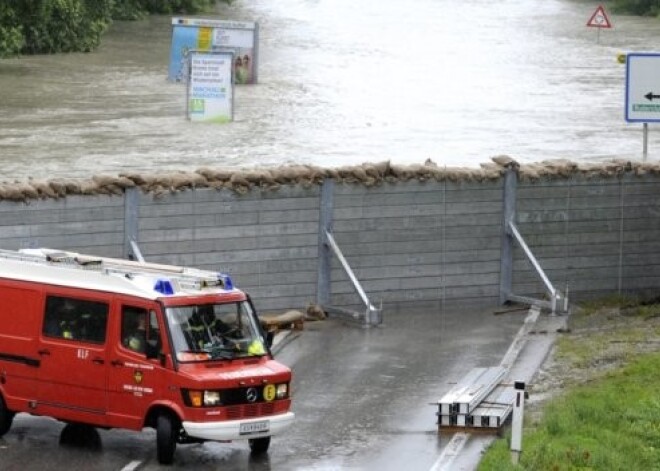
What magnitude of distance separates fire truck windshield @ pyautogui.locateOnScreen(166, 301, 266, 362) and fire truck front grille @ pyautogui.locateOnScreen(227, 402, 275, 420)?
0.56 m

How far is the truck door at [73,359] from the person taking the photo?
16172 millimetres

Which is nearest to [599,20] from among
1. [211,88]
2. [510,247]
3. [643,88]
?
[211,88]

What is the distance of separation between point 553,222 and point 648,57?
3.67 m

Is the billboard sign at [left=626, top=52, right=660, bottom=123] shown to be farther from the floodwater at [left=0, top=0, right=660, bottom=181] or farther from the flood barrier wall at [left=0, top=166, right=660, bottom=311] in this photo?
the floodwater at [left=0, top=0, right=660, bottom=181]

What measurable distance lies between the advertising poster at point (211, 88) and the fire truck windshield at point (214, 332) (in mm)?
23536

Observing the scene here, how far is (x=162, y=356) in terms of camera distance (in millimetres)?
15805

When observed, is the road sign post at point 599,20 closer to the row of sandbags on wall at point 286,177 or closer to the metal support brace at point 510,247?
the row of sandbags on wall at point 286,177

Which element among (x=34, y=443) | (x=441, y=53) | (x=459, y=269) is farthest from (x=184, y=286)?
(x=441, y=53)

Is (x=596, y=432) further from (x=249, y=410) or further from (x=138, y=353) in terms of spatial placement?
(x=138, y=353)

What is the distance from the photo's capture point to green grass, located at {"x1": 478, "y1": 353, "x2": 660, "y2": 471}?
15250mm

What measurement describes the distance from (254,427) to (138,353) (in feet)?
4.24

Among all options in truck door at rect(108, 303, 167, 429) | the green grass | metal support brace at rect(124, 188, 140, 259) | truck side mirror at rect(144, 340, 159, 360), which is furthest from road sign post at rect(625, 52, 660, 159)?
truck side mirror at rect(144, 340, 159, 360)

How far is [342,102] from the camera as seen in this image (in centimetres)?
4878

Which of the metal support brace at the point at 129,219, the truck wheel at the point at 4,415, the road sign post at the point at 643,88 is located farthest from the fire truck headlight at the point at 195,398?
the road sign post at the point at 643,88
